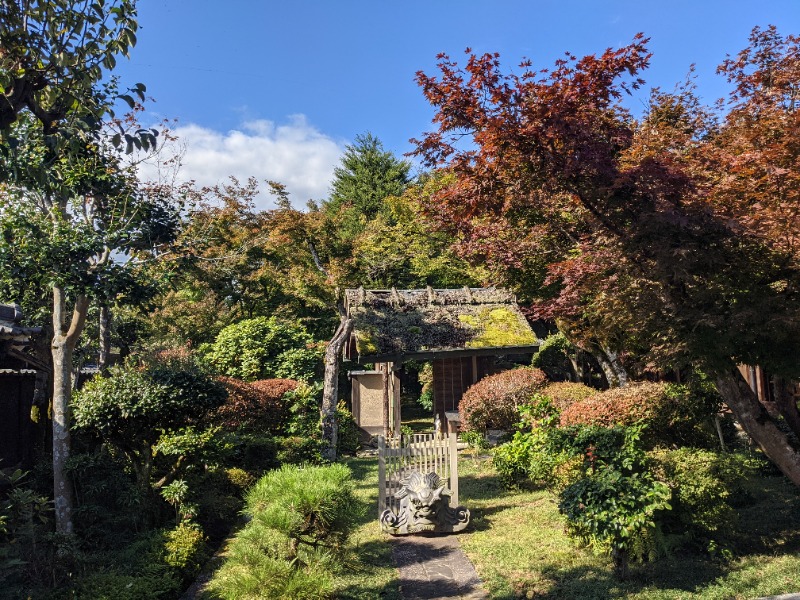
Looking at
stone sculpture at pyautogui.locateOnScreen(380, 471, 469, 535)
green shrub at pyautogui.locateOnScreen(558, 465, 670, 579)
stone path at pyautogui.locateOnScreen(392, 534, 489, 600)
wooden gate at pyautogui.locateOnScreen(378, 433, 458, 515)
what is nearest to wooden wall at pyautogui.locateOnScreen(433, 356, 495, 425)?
wooden gate at pyautogui.locateOnScreen(378, 433, 458, 515)

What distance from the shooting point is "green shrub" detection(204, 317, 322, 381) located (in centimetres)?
1709

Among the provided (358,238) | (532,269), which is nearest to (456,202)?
(532,269)

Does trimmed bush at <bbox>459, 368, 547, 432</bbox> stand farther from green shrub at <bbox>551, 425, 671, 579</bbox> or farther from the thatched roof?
the thatched roof

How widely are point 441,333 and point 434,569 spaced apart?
943 cm

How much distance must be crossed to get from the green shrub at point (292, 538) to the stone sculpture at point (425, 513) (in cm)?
149

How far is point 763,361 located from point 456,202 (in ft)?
13.4

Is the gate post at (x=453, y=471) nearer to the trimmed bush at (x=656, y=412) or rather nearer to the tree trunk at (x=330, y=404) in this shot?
the trimmed bush at (x=656, y=412)

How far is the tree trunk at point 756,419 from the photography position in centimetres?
721

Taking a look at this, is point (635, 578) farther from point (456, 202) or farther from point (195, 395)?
point (195, 395)

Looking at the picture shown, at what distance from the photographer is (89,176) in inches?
360

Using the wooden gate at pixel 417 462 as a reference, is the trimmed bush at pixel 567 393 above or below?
above

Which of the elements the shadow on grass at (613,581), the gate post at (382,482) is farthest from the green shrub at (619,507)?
the gate post at (382,482)

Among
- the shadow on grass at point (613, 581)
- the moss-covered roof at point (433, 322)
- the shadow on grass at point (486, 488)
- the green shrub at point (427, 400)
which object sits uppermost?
the moss-covered roof at point (433, 322)

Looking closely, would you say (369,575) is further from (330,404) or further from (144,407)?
(330,404)
